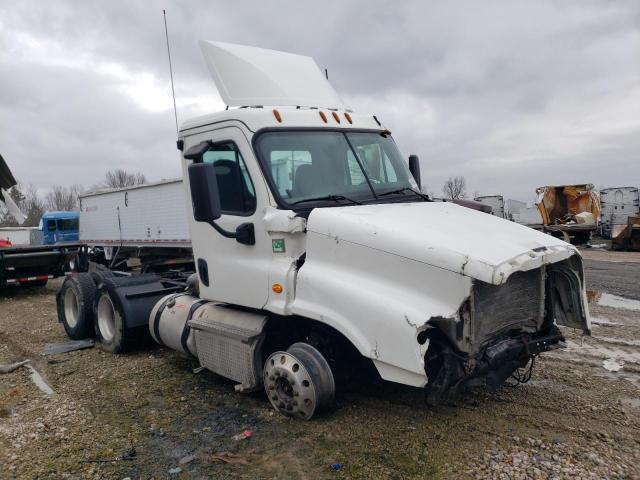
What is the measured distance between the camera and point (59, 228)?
2264 cm

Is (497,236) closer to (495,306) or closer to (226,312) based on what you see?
(495,306)

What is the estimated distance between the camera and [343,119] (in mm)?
4953

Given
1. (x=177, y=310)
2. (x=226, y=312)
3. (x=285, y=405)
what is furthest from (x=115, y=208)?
(x=285, y=405)

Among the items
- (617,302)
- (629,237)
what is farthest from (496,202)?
(617,302)

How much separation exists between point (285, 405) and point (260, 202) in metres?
1.73

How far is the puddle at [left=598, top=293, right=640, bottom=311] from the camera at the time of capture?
8.70 meters

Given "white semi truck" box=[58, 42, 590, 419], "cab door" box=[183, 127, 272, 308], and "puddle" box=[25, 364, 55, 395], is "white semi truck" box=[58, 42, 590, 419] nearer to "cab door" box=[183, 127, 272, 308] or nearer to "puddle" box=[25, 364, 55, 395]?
"cab door" box=[183, 127, 272, 308]

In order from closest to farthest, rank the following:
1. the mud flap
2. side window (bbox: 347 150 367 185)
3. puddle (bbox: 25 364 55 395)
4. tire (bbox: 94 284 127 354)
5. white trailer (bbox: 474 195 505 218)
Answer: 1. the mud flap
2. side window (bbox: 347 150 367 185)
3. puddle (bbox: 25 364 55 395)
4. tire (bbox: 94 284 127 354)
5. white trailer (bbox: 474 195 505 218)

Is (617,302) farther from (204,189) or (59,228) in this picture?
(59,228)

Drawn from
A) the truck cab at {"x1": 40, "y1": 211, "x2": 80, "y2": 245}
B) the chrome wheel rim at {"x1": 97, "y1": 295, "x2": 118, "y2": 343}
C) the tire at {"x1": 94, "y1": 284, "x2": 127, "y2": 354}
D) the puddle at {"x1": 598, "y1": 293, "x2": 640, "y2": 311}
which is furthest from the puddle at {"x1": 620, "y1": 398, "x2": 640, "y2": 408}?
the truck cab at {"x1": 40, "y1": 211, "x2": 80, "y2": 245}

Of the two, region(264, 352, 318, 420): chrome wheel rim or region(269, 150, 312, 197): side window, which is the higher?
region(269, 150, 312, 197): side window

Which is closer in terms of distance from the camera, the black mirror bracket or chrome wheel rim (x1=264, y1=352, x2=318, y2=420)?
chrome wheel rim (x1=264, y1=352, x2=318, y2=420)

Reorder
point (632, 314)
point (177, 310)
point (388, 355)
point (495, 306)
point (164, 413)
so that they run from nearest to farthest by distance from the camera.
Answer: point (388, 355), point (495, 306), point (164, 413), point (177, 310), point (632, 314)

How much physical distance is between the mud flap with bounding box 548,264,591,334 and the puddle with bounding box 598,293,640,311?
5.15 metres
